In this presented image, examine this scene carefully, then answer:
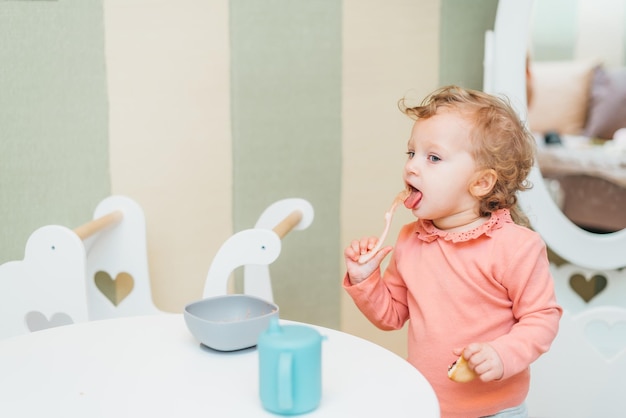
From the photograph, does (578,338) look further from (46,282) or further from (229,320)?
(46,282)

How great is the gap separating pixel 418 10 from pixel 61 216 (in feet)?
3.16

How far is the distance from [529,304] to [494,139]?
0.25 meters

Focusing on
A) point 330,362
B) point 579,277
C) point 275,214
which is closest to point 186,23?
point 275,214

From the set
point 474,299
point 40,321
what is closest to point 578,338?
point 474,299

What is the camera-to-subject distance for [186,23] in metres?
1.58

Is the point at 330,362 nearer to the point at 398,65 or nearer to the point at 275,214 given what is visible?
the point at 275,214

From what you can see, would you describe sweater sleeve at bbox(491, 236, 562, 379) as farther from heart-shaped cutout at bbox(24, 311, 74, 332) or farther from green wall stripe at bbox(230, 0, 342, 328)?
heart-shaped cutout at bbox(24, 311, 74, 332)

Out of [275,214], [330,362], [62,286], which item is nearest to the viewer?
[330,362]

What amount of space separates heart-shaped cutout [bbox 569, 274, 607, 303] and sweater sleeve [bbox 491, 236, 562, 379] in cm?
84

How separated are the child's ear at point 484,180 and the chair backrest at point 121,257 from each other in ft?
2.44

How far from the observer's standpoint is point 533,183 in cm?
155

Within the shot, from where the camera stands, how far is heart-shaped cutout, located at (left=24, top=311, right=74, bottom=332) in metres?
1.32

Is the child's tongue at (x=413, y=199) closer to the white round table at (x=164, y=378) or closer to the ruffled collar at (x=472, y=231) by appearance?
the ruffled collar at (x=472, y=231)

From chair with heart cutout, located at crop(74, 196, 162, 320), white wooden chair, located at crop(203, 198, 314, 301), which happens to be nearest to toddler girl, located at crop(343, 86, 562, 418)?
white wooden chair, located at crop(203, 198, 314, 301)
